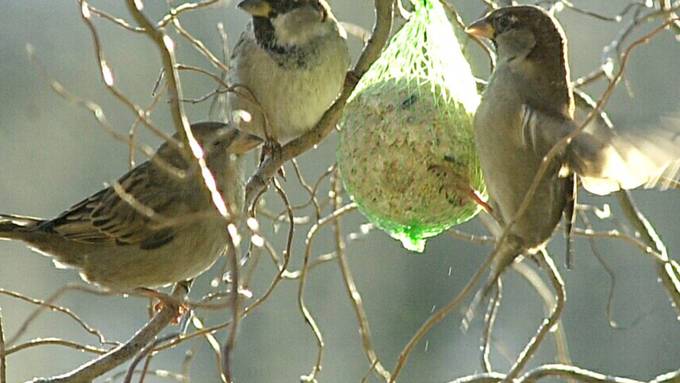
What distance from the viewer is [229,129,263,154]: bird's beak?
9.52 feet

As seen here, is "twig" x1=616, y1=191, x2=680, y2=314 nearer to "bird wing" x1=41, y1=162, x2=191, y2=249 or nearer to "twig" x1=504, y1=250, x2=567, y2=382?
"twig" x1=504, y1=250, x2=567, y2=382

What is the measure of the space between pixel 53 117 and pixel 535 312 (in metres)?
2.68

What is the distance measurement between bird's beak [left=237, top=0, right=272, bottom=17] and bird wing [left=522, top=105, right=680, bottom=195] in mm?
865

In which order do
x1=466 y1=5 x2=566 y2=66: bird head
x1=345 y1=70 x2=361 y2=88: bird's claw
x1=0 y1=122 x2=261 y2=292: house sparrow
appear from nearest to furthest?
x1=466 y1=5 x2=566 y2=66: bird head < x1=0 y1=122 x2=261 y2=292: house sparrow < x1=345 y1=70 x2=361 y2=88: bird's claw

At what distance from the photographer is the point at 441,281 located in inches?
222

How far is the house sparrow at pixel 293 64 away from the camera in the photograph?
3100 mm

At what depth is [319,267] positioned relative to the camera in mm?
5688

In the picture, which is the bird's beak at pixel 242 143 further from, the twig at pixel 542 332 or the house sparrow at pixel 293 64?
the twig at pixel 542 332

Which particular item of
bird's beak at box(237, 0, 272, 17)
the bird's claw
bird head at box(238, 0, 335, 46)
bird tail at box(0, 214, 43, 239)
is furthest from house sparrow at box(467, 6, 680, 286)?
bird tail at box(0, 214, 43, 239)

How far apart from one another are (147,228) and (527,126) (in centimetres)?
100

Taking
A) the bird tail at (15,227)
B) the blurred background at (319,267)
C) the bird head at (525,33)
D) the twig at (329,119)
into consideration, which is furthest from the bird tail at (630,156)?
the blurred background at (319,267)

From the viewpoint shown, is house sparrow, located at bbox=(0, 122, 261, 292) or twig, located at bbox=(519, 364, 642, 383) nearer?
twig, located at bbox=(519, 364, 642, 383)

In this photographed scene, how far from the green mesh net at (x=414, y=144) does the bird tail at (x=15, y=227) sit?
2.83 feet

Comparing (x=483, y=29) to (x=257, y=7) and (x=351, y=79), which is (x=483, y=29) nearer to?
(x=351, y=79)
